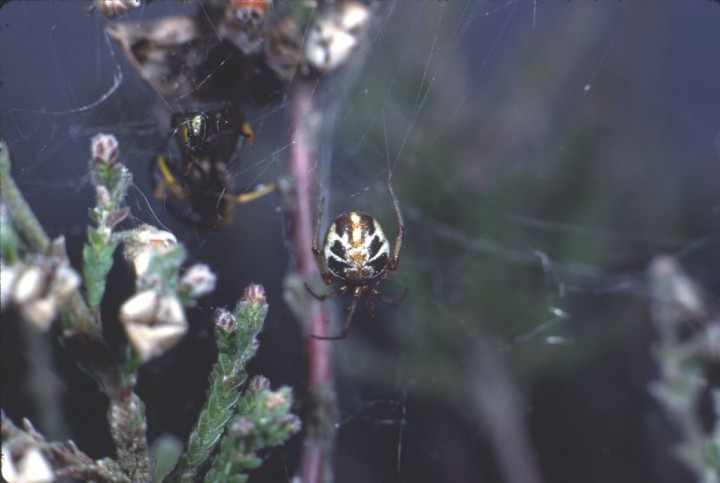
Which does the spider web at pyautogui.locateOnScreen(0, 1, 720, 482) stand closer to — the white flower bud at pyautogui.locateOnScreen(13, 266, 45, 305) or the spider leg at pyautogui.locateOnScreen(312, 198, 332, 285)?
the spider leg at pyautogui.locateOnScreen(312, 198, 332, 285)

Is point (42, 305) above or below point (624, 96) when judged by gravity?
below

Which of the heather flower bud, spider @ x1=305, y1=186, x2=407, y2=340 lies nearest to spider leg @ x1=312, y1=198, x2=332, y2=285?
spider @ x1=305, y1=186, x2=407, y2=340

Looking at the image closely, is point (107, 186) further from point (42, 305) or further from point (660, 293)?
point (660, 293)

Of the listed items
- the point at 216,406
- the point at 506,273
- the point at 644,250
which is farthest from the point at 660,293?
the point at 216,406

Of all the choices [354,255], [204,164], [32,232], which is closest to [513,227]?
[354,255]

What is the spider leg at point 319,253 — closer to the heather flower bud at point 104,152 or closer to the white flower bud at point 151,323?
the heather flower bud at point 104,152
